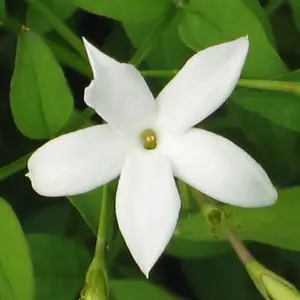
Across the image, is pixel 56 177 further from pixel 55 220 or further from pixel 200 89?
pixel 55 220

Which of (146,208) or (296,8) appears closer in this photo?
(146,208)

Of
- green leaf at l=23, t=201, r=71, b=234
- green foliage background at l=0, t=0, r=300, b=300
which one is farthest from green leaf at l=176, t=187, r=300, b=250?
green leaf at l=23, t=201, r=71, b=234

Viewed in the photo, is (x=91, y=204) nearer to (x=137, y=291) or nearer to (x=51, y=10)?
(x=137, y=291)

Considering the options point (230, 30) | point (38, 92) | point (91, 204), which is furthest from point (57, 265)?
point (230, 30)

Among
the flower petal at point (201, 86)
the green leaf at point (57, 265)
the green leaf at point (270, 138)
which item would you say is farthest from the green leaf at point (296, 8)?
the green leaf at point (57, 265)

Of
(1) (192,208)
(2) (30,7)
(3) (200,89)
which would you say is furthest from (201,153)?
(2) (30,7)

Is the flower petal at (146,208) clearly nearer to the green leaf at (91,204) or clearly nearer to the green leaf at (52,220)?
the green leaf at (91,204)
